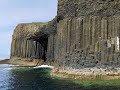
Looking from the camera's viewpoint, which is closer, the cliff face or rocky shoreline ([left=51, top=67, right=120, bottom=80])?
rocky shoreline ([left=51, top=67, right=120, bottom=80])

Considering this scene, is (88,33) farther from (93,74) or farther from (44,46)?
(44,46)

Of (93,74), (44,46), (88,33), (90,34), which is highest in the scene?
(44,46)

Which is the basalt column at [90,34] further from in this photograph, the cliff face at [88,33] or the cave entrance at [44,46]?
the cave entrance at [44,46]

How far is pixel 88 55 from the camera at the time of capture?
4569 centimetres

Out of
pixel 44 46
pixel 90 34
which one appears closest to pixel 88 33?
pixel 90 34

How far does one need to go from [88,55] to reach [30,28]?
55132 millimetres

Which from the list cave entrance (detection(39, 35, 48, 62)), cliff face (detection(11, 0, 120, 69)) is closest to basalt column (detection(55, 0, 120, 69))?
cliff face (detection(11, 0, 120, 69))

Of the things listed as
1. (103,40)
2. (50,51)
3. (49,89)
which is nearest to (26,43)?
(50,51)

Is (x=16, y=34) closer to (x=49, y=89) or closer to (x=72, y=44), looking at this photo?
(x=72, y=44)

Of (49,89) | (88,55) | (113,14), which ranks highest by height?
(113,14)

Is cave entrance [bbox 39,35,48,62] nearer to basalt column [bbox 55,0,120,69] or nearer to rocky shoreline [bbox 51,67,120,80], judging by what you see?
basalt column [bbox 55,0,120,69]

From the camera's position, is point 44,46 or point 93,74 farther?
point 44,46

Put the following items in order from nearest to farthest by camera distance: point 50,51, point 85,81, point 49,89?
point 49,89, point 85,81, point 50,51

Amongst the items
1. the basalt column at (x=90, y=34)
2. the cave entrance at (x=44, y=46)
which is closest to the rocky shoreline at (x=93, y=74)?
the basalt column at (x=90, y=34)
